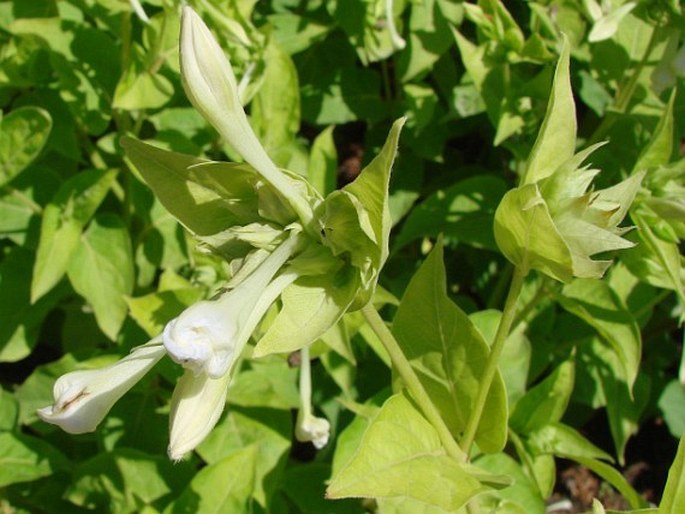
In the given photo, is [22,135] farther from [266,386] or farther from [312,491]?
[312,491]

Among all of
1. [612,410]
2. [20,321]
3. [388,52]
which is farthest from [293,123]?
[612,410]

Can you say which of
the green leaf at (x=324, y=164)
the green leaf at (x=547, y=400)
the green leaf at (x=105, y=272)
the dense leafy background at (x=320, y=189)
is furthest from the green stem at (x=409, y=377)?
the green leaf at (x=105, y=272)

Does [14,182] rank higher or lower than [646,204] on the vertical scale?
lower

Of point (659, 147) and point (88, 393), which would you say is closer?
point (88, 393)

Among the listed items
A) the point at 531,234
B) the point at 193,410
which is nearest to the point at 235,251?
the point at 193,410

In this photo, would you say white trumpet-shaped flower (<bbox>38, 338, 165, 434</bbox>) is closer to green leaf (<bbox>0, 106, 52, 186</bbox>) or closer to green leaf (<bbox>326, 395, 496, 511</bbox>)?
green leaf (<bbox>326, 395, 496, 511</bbox>)

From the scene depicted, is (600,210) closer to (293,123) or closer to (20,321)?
(293,123)
